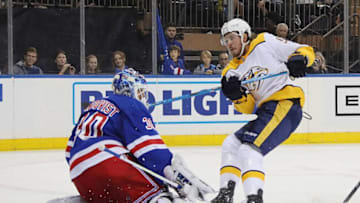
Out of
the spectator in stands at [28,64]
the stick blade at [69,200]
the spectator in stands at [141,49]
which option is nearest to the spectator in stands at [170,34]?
the spectator in stands at [141,49]

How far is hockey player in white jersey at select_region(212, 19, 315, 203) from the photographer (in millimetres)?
3420

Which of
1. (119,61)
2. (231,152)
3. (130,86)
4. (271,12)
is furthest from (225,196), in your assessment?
(271,12)

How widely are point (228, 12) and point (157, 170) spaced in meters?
→ 5.02

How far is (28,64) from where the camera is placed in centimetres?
722

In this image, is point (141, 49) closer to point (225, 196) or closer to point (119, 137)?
point (225, 196)

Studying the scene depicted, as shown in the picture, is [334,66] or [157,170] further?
[334,66]

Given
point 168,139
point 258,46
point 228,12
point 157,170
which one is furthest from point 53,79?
point 157,170

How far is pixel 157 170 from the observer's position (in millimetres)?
2916

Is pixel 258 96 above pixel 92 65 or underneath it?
underneath

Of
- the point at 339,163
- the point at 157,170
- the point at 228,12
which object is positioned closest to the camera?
the point at 157,170

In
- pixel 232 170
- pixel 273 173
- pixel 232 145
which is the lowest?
pixel 273 173

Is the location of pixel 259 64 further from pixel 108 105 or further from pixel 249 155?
pixel 108 105

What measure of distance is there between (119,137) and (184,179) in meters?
0.34

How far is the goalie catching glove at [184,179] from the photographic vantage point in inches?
113
